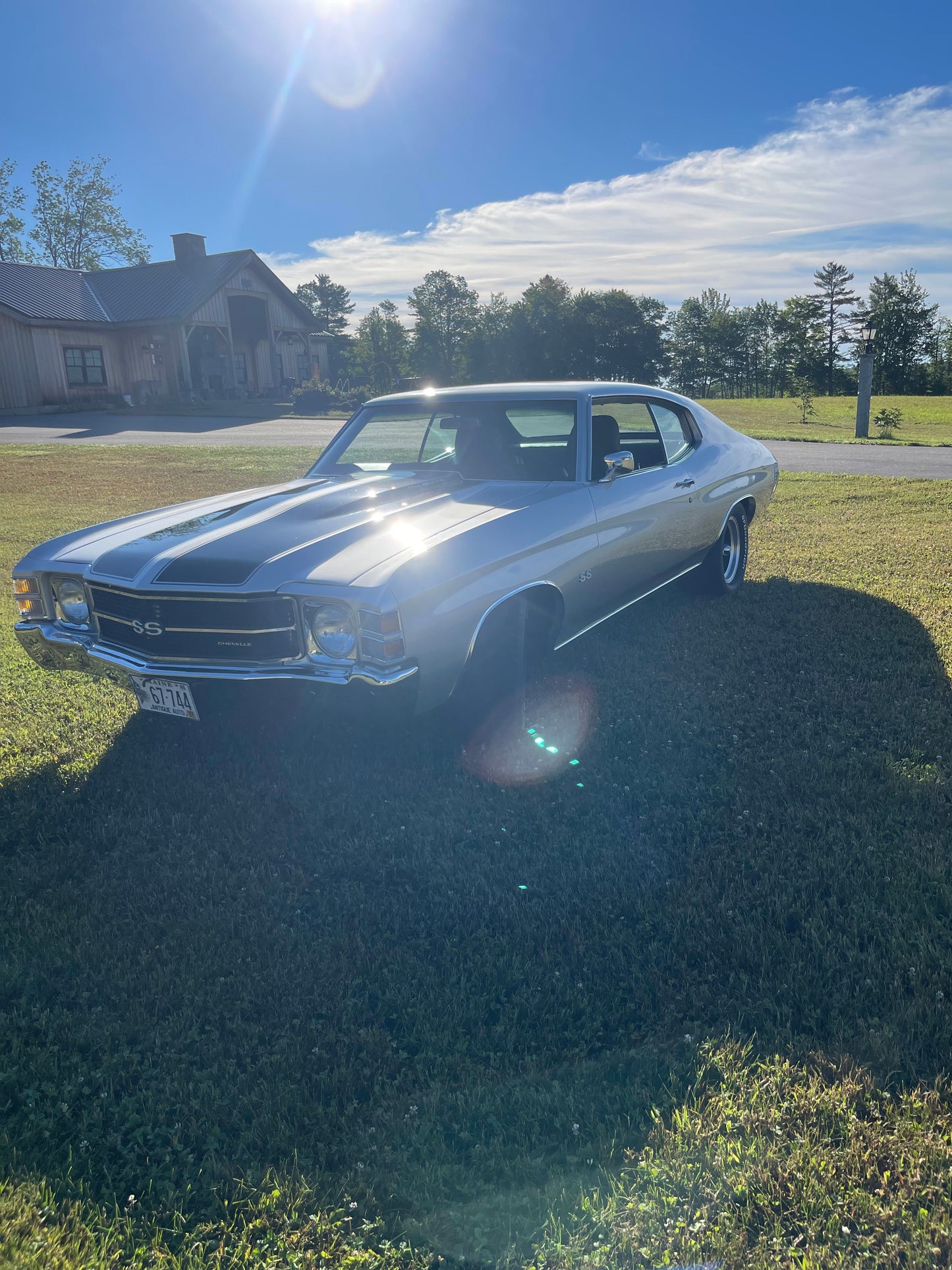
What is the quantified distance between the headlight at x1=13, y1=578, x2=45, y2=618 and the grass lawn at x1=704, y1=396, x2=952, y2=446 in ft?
60.2

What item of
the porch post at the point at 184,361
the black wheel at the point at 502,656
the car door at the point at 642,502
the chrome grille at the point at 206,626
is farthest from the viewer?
the porch post at the point at 184,361

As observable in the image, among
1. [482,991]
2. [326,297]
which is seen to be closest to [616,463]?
[482,991]

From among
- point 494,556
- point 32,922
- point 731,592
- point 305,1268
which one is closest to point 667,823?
point 494,556

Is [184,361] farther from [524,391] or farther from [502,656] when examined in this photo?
[502,656]

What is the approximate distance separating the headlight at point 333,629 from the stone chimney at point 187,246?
3686 centimetres

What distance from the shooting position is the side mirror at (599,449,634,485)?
178 inches

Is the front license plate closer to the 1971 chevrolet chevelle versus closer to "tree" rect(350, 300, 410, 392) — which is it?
the 1971 chevrolet chevelle

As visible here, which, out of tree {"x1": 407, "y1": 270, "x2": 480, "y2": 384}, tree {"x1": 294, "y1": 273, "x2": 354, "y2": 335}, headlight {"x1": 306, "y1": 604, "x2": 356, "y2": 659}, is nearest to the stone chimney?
tree {"x1": 407, "y1": 270, "x2": 480, "y2": 384}

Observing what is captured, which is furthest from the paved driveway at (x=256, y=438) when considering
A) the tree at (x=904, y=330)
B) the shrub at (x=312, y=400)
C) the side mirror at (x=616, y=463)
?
the tree at (x=904, y=330)

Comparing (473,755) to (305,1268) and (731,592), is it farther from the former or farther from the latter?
(731,592)

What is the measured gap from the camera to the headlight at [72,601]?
3.95 metres

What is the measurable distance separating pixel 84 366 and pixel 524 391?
1308 inches

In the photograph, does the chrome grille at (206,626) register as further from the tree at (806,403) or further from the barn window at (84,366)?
the barn window at (84,366)

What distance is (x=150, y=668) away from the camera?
3.59m
